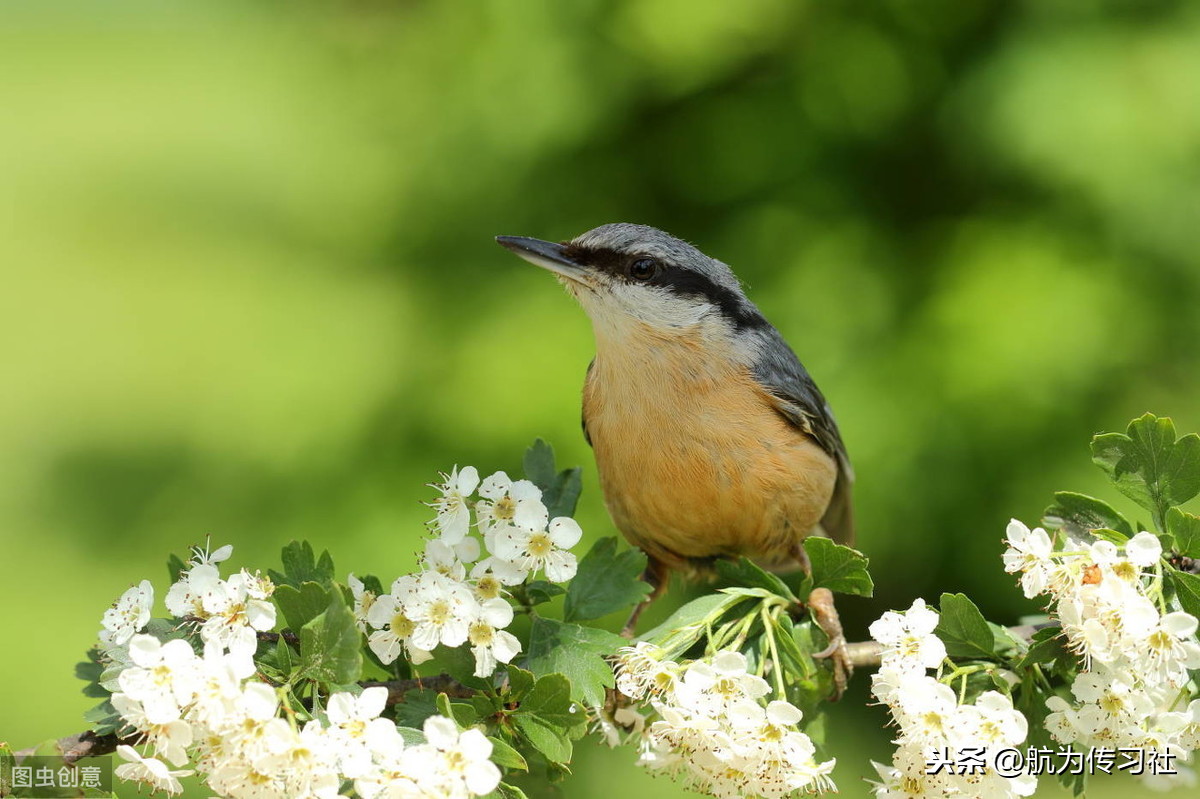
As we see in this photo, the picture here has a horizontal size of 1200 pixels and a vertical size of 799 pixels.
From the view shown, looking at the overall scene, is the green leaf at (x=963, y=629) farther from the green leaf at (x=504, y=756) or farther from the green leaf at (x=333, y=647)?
the green leaf at (x=333, y=647)

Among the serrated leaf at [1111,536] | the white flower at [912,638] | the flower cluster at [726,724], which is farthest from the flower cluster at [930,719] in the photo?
the serrated leaf at [1111,536]

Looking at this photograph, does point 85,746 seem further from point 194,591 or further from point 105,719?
point 194,591

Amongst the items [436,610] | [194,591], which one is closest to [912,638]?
[436,610]

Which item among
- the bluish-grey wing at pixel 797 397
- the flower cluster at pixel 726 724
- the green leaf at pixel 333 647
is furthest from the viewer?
the bluish-grey wing at pixel 797 397

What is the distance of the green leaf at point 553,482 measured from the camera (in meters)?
2.24

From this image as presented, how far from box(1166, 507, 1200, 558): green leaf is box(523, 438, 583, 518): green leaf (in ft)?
3.70

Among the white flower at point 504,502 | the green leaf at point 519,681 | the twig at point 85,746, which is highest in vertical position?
the white flower at point 504,502

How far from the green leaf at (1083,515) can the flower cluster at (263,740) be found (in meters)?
1.20

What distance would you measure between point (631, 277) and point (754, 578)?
936 millimetres

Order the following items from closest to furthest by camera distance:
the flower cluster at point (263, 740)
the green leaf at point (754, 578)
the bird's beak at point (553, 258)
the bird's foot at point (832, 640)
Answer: the flower cluster at point (263, 740) < the green leaf at point (754, 578) < the bird's foot at point (832, 640) < the bird's beak at point (553, 258)

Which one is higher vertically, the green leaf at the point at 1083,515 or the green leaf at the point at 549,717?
the green leaf at the point at 1083,515

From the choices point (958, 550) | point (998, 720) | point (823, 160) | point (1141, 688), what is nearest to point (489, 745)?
point (998, 720)

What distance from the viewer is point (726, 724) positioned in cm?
183

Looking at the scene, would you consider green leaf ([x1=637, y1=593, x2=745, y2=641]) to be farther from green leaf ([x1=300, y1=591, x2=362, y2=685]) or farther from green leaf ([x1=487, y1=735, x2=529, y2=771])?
green leaf ([x1=300, y1=591, x2=362, y2=685])
